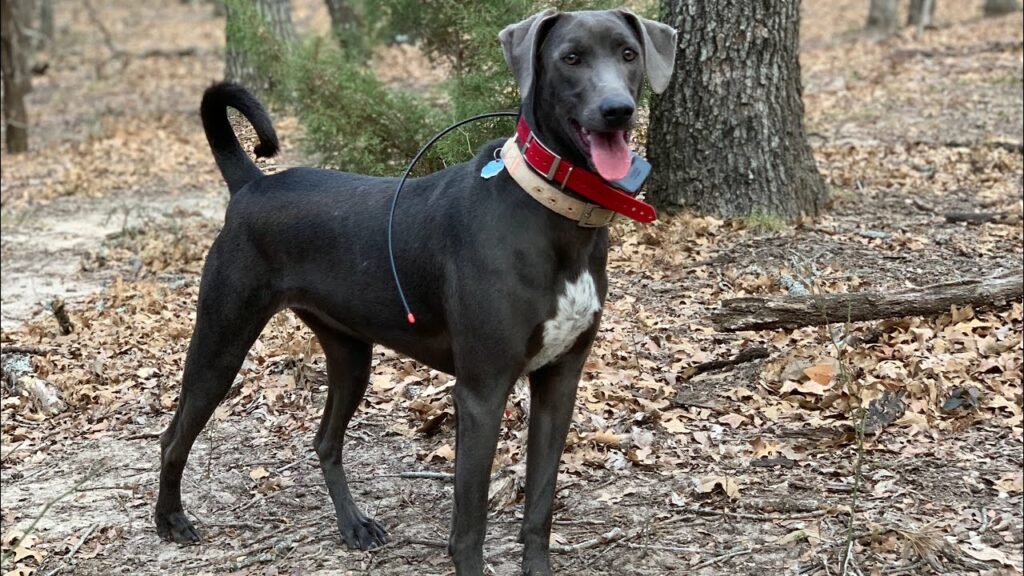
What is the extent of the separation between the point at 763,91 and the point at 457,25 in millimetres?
2271

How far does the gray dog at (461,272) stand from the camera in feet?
11.3

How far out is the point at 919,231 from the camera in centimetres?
771

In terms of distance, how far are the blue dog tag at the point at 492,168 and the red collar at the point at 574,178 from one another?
0.47 feet

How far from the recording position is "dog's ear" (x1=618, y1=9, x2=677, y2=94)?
11.6 ft

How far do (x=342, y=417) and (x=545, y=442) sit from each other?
113 cm

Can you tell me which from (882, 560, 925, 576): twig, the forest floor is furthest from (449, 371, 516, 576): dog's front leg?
(882, 560, 925, 576): twig

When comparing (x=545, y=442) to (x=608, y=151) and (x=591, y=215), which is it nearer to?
(x=591, y=215)

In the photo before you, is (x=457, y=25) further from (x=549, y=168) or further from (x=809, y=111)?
(x=809, y=111)

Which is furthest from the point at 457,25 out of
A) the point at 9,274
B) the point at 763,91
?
the point at 9,274

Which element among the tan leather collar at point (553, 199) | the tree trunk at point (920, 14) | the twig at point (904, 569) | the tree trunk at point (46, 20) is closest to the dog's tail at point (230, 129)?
the tan leather collar at point (553, 199)

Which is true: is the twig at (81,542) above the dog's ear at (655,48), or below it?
below

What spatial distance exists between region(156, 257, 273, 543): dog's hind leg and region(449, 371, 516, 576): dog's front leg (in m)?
1.12

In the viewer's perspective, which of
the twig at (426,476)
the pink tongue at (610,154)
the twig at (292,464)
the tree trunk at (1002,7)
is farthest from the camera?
the tree trunk at (1002,7)

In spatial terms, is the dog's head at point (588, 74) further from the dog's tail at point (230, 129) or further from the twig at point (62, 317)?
the twig at point (62, 317)
